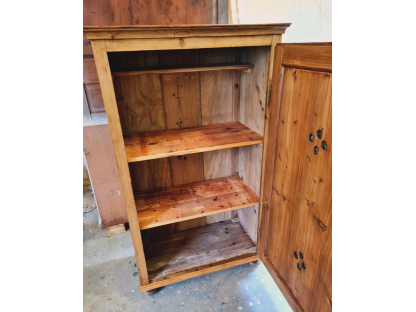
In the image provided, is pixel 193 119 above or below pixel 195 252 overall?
above

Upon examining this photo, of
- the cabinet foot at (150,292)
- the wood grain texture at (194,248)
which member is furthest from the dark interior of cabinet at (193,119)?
the cabinet foot at (150,292)

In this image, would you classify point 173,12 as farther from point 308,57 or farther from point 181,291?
point 181,291

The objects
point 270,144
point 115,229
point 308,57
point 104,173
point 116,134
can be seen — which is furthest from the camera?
point 115,229

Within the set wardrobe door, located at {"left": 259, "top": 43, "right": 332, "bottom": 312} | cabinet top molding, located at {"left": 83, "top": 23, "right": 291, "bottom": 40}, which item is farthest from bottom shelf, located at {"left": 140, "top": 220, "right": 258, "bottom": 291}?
cabinet top molding, located at {"left": 83, "top": 23, "right": 291, "bottom": 40}

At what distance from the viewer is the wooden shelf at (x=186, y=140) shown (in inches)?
52.9

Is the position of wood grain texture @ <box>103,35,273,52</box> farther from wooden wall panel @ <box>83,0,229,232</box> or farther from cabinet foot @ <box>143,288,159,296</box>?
cabinet foot @ <box>143,288,159,296</box>

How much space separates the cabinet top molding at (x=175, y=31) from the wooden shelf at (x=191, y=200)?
3.28 feet

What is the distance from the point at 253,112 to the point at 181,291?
1.28m

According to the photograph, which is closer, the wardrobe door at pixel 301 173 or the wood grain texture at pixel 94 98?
the wardrobe door at pixel 301 173

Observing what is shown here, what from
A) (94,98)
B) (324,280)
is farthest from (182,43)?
(324,280)

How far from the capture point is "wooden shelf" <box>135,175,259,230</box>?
1527 millimetres

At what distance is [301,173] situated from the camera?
1090mm

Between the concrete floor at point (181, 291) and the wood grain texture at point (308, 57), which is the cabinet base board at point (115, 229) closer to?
the concrete floor at point (181, 291)
